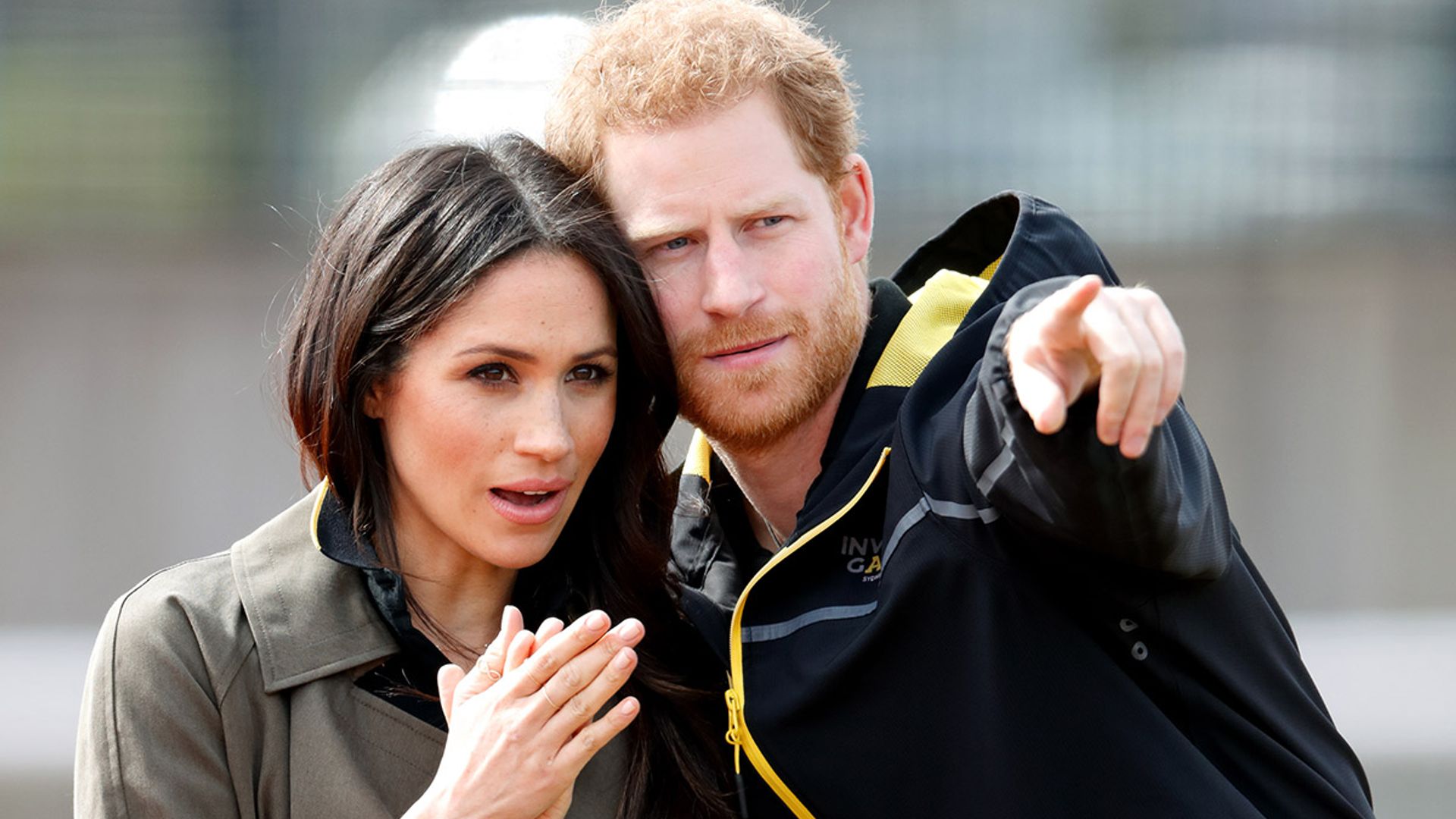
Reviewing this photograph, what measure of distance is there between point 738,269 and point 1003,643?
62cm

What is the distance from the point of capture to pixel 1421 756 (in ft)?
14.6

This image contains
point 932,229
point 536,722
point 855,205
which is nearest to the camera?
point 536,722

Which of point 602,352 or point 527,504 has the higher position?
point 602,352

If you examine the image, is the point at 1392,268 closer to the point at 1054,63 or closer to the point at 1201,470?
the point at 1054,63

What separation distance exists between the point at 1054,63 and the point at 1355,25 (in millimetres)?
990

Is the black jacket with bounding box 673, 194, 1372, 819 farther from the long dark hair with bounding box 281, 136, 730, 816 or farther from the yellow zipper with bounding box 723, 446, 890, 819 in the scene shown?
the long dark hair with bounding box 281, 136, 730, 816

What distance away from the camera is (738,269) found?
1.97 m

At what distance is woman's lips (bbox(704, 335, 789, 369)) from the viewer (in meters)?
1.99

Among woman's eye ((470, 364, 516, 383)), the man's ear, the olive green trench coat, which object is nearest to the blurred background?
the man's ear

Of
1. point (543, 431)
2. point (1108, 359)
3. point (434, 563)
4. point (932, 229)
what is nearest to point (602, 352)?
point (543, 431)

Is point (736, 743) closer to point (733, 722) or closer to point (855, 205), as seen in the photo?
point (733, 722)

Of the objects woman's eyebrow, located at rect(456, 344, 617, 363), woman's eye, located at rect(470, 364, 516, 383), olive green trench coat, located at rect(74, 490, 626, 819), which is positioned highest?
woman's eyebrow, located at rect(456, 344, 617, 363)

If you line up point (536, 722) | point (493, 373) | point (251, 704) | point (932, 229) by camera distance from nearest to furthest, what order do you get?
1. point (536, 722)
2. point (251, 704)
3. point (493, 373)
4. point (932, 229)

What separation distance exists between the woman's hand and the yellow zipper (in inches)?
10.7
